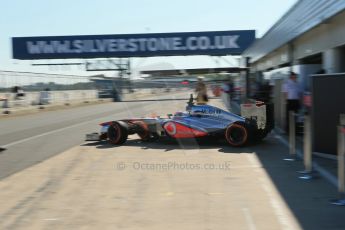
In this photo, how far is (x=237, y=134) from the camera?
10555 mm

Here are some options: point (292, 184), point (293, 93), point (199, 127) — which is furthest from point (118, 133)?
point (292, 184)

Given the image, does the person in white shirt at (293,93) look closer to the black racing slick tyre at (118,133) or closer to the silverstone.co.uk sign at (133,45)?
the black racing slick tyre at (118,133)

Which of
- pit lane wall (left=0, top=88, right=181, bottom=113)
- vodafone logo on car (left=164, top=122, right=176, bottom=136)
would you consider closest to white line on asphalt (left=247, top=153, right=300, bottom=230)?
vodafone logo on car (left=164, top=122, right=176, bottom=136)

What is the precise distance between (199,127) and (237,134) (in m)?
0.86

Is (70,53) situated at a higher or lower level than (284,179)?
higher

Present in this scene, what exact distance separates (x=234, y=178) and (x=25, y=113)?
856 inches

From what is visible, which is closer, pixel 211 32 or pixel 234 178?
pixel 234 178

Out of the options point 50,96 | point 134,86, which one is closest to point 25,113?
point 50,96

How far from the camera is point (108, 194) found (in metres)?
6.55

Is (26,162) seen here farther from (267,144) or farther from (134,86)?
(134,86)

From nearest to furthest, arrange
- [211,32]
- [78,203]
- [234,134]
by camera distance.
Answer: [78,203]
[234,134]
[211,32]

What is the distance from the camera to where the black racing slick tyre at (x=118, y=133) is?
11477mm

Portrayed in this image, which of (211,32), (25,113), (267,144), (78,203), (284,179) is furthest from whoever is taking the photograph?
(211,32)

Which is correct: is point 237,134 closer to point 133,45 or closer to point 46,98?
point 46,98
